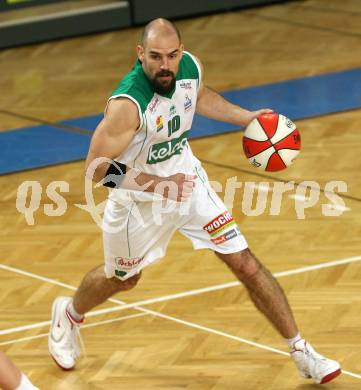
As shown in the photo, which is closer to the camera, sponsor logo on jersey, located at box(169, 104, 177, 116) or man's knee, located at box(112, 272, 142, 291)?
sponsor logo on jersey, located at box(169, 104, 177, 116)

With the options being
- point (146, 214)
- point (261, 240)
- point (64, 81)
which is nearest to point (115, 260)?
point (146, 214)

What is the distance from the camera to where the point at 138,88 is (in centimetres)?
616

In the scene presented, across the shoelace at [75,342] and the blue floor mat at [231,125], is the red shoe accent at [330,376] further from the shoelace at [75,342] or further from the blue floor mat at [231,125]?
the blue floor mat at [231,125]

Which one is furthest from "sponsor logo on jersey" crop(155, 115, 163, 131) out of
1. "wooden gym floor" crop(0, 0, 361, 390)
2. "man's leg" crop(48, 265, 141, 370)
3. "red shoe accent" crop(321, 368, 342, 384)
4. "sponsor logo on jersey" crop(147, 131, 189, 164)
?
"red shoe accent" crop(321, 368, 342, 384)

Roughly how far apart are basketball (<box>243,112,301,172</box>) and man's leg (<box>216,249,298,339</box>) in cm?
65

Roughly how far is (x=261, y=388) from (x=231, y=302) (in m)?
1.11

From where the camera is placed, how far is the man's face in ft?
20.0

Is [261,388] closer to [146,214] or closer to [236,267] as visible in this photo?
[236,267]

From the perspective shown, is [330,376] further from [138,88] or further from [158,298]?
[138,88]

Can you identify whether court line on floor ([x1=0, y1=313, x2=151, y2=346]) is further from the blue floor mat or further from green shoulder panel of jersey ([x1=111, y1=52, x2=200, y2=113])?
the blue floor mat

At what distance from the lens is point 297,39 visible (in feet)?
46.5

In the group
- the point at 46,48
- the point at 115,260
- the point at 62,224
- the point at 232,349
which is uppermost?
the point at 115,260

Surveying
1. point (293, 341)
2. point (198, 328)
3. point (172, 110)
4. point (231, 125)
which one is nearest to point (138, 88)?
point (172, 110)

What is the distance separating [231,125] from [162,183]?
4.99 metres
